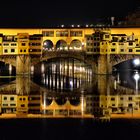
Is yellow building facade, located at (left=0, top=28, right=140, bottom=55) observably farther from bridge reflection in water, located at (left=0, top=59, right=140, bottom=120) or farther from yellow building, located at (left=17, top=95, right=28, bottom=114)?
yellow building, located at (left=17, top=95, right=28, bottom=114)

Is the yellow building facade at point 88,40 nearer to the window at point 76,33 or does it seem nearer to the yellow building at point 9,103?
the window at point 76,33

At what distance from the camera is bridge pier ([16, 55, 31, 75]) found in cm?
3775

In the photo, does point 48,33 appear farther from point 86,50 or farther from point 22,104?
point 22,104

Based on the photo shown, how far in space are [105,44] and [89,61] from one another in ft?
7.21
